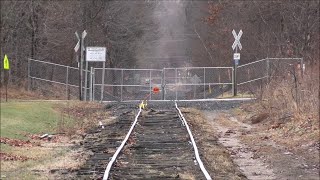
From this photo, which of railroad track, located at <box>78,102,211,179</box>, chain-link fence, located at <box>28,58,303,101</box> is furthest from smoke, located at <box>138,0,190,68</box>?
railroad track, located at <box>78,102,211,179</box>

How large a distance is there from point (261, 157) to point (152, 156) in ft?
8.30

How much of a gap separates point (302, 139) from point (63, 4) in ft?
100

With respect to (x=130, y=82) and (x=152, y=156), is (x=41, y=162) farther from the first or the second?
(x=130, y=82)

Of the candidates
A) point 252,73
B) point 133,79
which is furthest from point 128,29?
point 252,73

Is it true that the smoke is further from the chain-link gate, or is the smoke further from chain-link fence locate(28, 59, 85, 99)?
chain-link fence locate(28, 59, 85, 99)

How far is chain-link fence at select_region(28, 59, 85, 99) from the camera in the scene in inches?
1300

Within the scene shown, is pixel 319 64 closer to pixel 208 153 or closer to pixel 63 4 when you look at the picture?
pixel 208 153

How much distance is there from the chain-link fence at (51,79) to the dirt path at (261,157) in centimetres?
1777

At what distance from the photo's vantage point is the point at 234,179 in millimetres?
8852

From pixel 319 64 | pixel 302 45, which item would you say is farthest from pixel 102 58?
pixel 302 45

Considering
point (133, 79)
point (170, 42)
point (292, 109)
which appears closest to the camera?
point (292, 109)

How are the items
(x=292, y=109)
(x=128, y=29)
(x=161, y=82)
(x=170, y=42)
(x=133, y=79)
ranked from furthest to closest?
(x=170, y=42) → (x=128, y=29) → (x=133, y=79) → (x=161, y=82) → (x=292, y=109)

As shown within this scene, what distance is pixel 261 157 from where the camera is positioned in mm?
11641

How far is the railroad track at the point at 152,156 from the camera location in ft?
29.2
